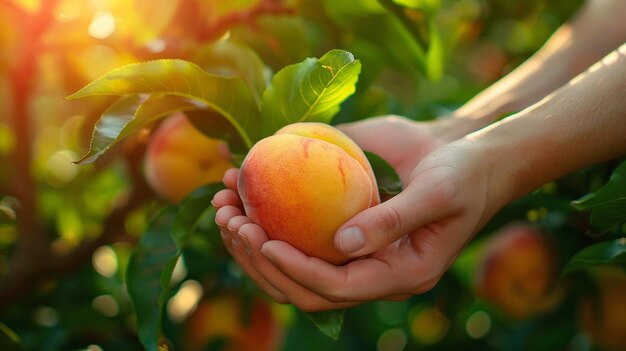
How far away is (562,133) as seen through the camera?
807 mm

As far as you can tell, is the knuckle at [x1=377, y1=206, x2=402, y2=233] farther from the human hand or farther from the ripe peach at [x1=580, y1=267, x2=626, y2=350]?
the ripe peach at [x1=580, y1=267, x2=626, y2=350]

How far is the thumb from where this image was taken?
26.5 inches

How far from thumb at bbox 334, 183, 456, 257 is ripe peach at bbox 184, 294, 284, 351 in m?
0.62

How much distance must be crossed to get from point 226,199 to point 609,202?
0.42 m

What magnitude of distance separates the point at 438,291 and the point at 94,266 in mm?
664

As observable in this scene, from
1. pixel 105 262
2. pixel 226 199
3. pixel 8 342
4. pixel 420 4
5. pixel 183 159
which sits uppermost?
pixel 420 4

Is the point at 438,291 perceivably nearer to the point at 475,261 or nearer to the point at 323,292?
the point at 475,261

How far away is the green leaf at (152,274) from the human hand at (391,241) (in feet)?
0.37

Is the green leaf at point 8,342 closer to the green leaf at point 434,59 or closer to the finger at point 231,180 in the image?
the finger at point 231,180

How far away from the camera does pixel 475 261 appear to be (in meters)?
1.59

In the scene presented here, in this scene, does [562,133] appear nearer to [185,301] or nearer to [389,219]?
[389,219]

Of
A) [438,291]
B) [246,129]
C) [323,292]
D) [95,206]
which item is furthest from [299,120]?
[95,206]

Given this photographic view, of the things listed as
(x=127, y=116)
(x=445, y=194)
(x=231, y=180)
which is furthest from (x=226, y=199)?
(x=445, y=194)

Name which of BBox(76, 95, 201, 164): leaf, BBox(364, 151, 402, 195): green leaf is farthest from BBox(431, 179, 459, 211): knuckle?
BBox(76, 95, 201, 164): leaf
